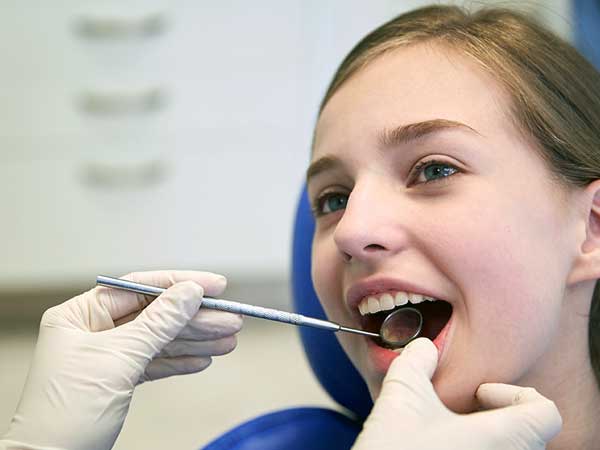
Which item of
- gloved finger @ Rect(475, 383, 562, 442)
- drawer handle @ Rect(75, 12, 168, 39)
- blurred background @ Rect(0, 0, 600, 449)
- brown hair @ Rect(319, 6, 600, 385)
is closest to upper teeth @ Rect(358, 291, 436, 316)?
gloved finger @ Rect(475, 383, 562, 442)

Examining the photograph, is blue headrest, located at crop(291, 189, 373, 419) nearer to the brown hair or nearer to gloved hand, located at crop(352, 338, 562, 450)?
the brown hair

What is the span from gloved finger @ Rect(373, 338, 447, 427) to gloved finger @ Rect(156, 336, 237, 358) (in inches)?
11.0

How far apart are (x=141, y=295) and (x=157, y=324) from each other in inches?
3.8

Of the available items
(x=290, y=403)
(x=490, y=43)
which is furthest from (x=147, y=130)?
(x=490, y=43)

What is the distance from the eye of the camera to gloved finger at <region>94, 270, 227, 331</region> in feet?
3.62

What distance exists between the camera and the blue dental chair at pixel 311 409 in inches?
52.1

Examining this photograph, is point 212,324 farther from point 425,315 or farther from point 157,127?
point 157,127

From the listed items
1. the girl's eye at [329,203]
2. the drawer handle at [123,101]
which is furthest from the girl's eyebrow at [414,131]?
the drawer handle at [123,101]

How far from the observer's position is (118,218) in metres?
2.88

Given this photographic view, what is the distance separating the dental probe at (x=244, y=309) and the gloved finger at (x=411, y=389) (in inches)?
5.0

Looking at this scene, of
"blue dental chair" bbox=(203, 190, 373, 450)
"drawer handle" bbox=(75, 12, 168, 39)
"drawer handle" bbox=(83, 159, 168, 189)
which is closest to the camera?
"blue dental chair" bbox=(203, 190, 373, 450)

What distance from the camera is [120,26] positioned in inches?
107

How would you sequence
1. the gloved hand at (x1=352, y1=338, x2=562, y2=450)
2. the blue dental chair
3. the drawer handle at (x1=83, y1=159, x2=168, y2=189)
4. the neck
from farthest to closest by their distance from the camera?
the drawer handle at (x1=83, y1=159, x2=168, y2=189) < the blue dental chair < the neck < the gloved hand at (x1=352, y1=338, x2=562, y2=450)

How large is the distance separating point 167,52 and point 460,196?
1921 millimetres
